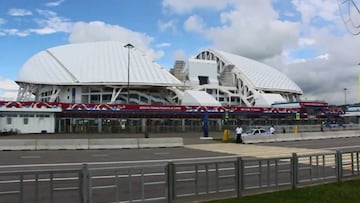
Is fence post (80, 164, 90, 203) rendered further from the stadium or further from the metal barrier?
the stadium

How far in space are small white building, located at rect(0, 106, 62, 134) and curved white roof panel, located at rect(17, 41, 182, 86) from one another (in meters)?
23.4

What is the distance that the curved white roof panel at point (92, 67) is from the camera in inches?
3381

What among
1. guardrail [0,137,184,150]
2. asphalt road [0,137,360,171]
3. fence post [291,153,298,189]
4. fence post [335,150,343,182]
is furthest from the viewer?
guardrail [0,137,184,150]

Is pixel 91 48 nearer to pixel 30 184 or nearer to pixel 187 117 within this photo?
pixel 187 117

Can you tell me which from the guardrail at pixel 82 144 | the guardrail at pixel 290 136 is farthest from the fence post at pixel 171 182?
the guardrail at pixel 290 136

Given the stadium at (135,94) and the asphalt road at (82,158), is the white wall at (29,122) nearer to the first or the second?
the stadium at (135,94)

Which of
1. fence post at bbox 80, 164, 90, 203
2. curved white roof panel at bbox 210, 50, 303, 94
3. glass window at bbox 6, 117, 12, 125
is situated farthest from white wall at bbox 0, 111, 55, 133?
curved white roof panel at bbox 210, 50, 303, 94

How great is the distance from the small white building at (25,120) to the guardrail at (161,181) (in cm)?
5200

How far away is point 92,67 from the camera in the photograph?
8894 cm

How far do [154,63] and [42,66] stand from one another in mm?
23813

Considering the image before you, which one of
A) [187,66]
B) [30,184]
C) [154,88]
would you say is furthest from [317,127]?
[30,184]

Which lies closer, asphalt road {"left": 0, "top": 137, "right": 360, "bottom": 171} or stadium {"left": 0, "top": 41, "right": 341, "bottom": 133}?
asphalt road {"left": 0, "top": 137, "right": 360, "bottom": 171}

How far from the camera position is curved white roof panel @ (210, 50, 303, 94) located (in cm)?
11185

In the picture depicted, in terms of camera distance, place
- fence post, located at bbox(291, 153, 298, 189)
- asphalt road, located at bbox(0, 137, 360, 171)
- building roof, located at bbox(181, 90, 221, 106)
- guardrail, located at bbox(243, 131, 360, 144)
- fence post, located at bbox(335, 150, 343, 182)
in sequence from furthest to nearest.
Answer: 1. building roof, located at bbox(181, 90, 221, 106)
2. guardrail, located at bbox(243, 131, 360, 144)
3. asphalt road, located at bbox(0, 137, 360, 171)
4. fence post, located at bbox(335, 150, 343, 182)
5. fence post, located at bbox(291, 153, 298, 189)
